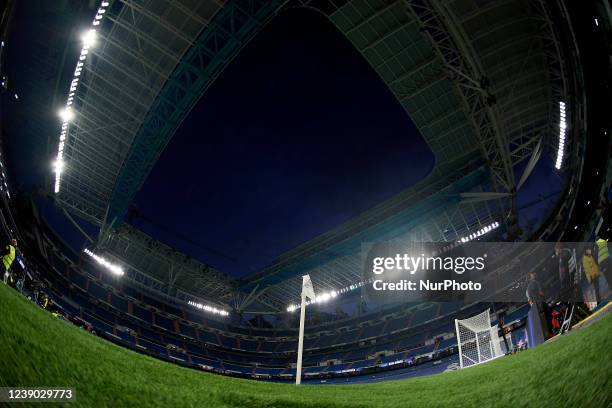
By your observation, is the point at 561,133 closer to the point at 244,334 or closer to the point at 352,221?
the point at 352,221

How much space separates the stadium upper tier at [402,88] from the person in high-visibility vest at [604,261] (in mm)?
7252

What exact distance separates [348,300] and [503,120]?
25.1 meters

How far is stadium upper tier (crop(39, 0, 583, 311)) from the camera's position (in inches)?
713

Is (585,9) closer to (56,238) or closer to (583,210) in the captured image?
(583,210)

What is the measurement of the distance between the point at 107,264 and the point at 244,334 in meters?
18.1

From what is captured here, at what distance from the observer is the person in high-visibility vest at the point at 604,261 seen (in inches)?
373

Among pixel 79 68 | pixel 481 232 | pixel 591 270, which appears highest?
pixel 79 68

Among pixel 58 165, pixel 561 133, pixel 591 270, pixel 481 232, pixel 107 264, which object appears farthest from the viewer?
pixel 107 264

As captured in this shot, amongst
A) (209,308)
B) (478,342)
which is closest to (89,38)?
(478,342)

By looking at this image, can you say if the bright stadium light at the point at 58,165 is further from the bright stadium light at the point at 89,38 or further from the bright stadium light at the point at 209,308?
the bright stadium light at the point at 209,308

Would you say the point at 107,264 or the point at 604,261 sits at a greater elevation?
the point at 107,264

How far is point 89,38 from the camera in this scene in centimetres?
1880

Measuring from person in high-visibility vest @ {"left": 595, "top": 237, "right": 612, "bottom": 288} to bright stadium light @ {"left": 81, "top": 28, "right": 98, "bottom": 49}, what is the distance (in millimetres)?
23631

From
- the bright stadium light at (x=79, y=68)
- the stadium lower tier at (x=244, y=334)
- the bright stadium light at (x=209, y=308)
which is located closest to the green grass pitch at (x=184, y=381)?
the bright stadium light at (x=79, y=68)
